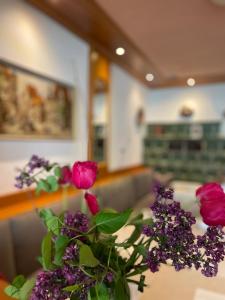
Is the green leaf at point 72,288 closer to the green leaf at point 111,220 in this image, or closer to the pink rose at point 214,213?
the green leaf at point 111,220

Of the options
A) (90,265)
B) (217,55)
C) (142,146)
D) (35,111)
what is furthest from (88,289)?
(142,146)

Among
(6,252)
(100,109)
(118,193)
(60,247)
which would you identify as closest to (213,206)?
(60,247)

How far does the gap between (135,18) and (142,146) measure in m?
2.59

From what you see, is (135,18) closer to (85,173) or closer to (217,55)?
(217,55)

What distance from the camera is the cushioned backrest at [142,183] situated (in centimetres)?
333

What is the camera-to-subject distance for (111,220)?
0.52 metres

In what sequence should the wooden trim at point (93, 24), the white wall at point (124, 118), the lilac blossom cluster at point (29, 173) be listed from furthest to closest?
the white wall at point (124, 118), the wooden trim at point (93, 24), the lilac blossom cluster at point (29, 173)

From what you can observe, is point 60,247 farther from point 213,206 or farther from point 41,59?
point 41,59

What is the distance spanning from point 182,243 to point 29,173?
49 centimetres

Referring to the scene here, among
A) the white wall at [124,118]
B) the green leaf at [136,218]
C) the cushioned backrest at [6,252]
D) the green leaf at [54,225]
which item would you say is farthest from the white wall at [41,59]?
the green leaf at [54,225]

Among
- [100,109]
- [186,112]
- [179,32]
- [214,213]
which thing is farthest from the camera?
[186,112]

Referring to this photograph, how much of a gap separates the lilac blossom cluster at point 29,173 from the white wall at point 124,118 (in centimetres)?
248

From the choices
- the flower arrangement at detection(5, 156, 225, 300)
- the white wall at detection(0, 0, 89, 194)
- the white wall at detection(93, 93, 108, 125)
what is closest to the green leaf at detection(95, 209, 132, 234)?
the flower arrangement at detection(5, 156, 225, 300)

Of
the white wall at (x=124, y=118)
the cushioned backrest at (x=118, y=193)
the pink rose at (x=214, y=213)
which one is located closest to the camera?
the pink rose at (x=214, y=213)
